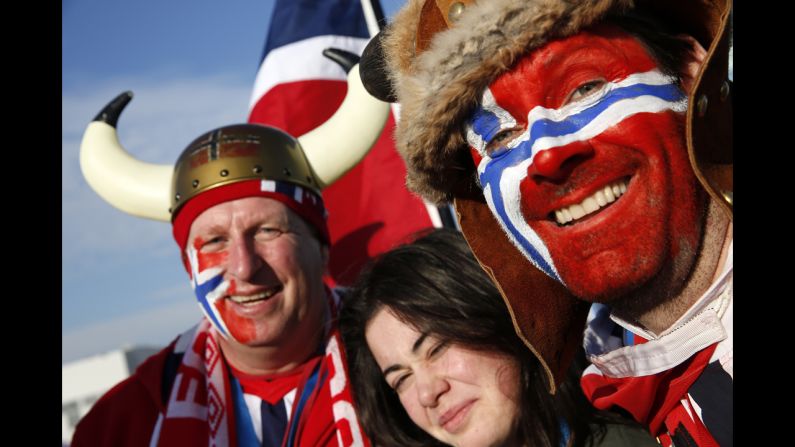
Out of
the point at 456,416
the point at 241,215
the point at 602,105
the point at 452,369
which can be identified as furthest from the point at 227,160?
the point at 602,105

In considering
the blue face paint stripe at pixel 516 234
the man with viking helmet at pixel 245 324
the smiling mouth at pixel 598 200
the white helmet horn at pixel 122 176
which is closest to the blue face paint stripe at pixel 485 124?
the blue face paint stripe at pixel 516 234

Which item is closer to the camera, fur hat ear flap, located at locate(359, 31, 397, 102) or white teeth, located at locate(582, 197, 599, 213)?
white teeth, located at locate(582, 197, 599, 213)

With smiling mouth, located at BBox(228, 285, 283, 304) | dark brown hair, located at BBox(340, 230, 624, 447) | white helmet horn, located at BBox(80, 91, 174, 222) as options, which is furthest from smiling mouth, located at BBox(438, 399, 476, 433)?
white helmet horn, located at BBox(80, 91, 174, 222)

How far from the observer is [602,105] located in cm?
150

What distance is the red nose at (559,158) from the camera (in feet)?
4.84

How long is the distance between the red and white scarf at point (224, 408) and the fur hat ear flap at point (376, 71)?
1190 millimetres

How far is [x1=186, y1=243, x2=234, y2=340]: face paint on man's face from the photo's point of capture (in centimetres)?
291

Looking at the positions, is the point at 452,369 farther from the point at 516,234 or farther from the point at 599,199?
the point at 599,199

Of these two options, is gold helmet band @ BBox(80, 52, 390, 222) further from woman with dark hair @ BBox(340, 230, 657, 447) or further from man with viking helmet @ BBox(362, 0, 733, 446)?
man with viking helmet @ BBox(362, 0, 733, 446)

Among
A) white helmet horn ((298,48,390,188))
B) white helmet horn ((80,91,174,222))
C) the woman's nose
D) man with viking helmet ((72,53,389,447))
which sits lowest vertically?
the woman's nose

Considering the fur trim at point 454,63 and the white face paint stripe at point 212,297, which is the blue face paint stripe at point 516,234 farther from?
the white face paint stripe at point 212,297

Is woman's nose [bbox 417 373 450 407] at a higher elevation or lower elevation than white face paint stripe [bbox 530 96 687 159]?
lower

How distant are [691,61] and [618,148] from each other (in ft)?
0.91
